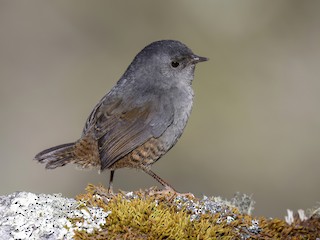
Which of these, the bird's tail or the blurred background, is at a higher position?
the blurred background

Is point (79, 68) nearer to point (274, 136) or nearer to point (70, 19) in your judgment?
point (70, 19)

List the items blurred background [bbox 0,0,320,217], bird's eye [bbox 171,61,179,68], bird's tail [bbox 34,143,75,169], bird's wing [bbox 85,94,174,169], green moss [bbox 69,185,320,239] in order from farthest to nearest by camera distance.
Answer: blurred background [bbox 0,0,320,217] → bird's eye [bbox 171,61,179,68] → bird's tail [bbox 34,143,75,169] → bird's wing [bbox 85,94,174,169] → green moss [bbox 69,185,320,239]

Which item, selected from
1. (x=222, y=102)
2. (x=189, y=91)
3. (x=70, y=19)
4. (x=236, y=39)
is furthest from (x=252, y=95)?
(x=189, y=91)

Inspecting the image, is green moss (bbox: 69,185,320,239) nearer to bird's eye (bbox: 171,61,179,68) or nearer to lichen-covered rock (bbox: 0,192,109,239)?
lichen-covered rock (bbox: 0,192,109,239)

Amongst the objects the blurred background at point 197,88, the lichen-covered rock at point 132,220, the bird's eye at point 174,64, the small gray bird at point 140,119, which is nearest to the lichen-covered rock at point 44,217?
the lichen-covered rock at point 132,220

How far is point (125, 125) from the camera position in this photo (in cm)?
546

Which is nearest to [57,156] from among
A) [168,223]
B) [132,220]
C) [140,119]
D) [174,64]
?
[140,119]

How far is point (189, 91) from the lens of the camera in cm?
576

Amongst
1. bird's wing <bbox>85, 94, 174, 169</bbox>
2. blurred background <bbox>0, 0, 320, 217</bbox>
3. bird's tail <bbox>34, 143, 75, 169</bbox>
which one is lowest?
bird's tail <bbox>34, 143, 75, 169</bbox>

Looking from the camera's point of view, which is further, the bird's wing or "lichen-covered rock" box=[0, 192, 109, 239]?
the bird's wing

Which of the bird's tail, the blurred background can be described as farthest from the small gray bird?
the blurred background

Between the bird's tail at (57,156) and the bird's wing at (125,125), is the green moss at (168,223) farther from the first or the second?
the bird's tail at (57,156)

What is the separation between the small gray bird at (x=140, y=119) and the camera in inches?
210

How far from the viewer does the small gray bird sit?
5344mm
